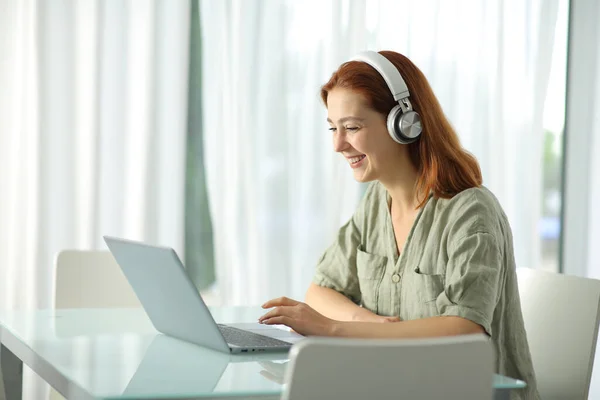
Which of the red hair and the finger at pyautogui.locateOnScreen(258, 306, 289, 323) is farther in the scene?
the red hair

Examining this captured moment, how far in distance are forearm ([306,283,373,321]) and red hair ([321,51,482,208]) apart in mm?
255

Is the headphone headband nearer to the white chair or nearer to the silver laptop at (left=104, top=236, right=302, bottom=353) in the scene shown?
the silver laptop at (left=104, top=236, right=302, bottom=353)

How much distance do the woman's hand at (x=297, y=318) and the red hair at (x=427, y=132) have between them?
427 millimetres

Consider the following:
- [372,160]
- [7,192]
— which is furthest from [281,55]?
[372,160]

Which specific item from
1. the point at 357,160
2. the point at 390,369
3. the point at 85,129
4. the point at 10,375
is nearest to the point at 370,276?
the point at 357,160

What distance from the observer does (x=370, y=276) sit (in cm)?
185

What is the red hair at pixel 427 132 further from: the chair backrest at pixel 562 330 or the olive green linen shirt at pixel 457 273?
the chair backrest at pixel 562 330

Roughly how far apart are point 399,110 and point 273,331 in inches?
20.1

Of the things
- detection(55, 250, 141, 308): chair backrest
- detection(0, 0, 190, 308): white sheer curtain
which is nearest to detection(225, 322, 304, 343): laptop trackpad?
detection(55, 250, 141, 308): chair backrest

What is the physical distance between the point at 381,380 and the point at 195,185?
2.33 metres

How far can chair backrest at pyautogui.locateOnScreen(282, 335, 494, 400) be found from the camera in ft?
3.04

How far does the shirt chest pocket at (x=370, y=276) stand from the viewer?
183 cm

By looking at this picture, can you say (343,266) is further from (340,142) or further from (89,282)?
(89,282)

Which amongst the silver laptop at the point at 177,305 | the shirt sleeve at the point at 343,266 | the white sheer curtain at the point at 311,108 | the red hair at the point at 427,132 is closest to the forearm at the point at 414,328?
the silver laptop at the point at 177,305
